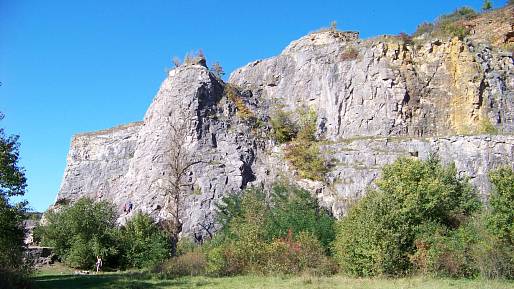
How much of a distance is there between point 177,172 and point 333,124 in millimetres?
17719

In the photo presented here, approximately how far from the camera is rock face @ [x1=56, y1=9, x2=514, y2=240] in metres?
38.3

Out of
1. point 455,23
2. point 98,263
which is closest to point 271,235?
point 98,263

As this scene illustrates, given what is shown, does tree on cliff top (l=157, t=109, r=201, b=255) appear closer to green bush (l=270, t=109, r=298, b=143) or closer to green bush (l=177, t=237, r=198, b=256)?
green bush (l=177, t=237, r=198, b=256)

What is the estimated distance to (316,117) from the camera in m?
47.8

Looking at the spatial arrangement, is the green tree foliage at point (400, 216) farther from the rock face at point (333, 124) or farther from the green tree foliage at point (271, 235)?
the rock face at point (333, 124)

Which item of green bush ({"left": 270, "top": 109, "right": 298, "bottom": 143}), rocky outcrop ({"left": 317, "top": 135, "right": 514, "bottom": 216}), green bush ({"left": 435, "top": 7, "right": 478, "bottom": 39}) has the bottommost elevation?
rocky outcrop ({"left": 317, "top": 135, "right": 514, "bottom": 216})

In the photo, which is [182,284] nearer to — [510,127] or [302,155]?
[302,155]

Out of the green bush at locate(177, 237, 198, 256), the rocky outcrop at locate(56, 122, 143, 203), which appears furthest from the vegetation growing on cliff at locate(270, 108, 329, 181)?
the rocky outcrop at locate(56, 122, 143, 203)

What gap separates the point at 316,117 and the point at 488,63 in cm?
1750

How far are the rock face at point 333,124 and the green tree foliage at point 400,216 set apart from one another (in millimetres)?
7766

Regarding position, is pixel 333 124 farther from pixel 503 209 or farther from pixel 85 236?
pixel 85 236

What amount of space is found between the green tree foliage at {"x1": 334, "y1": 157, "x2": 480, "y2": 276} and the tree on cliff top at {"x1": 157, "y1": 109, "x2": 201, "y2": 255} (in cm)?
1449

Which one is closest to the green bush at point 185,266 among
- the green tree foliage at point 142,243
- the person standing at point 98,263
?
the green tree foliage at point 142,243

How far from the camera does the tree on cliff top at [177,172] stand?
3709cm
